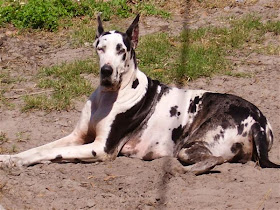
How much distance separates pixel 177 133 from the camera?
7074 mm

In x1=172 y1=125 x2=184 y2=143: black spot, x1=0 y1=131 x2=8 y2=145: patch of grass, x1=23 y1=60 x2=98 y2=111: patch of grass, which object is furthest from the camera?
x1=23 y1=60 x2=98 y2=111: patch of grass

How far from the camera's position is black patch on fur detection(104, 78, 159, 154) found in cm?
685

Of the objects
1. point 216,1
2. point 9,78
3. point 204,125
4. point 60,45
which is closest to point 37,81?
point 9,78

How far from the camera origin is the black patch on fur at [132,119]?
270 inches

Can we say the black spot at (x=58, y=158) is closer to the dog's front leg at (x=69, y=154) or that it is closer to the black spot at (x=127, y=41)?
the dog's front leg at (x=69, y=154)

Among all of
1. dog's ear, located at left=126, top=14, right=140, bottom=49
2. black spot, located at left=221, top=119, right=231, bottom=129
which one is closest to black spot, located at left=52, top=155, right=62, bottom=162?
dog's ear, located at left=126, top=14, right=140, bottom=49

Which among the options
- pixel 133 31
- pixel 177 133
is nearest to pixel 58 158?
pixel 177 133

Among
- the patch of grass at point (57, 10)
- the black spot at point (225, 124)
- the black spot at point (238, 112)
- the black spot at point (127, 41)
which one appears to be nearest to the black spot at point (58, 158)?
the black spot at point (127, 41)

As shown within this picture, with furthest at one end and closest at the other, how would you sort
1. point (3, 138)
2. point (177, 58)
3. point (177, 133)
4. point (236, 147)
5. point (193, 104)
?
1. point (177, 58)
2. point (3, 138)
3. point (193, 104)
4. point (177, 133)
5. point (236, 147)

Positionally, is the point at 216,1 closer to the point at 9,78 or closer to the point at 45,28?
the point at 45,28

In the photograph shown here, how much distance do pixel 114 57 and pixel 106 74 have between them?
0.73 feet

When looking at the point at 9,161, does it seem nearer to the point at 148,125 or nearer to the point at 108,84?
the point at 108,84

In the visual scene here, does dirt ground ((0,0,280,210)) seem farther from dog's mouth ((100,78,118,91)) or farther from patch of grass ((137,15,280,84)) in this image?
dog's mouth ((100,78,118,91))

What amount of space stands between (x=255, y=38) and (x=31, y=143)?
499cm
